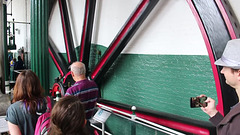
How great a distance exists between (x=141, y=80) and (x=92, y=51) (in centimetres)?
147

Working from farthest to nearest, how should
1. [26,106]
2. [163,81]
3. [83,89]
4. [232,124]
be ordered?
[163,81], [83,89], [26,106], [232,124]

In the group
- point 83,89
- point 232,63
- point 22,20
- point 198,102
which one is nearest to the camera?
point 232,63

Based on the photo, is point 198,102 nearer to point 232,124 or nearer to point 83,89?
point 232,124

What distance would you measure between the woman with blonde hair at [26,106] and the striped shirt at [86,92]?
578mm

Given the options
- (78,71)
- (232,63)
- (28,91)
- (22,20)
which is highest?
(22,20)

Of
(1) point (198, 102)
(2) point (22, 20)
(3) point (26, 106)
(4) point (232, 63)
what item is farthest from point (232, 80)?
(2) point (22, 20)

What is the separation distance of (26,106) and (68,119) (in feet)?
2.42

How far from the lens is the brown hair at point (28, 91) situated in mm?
1832

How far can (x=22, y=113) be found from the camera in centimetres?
179

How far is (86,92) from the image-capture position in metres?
2.56

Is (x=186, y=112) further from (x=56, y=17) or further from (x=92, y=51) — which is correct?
(x=56, y=17)

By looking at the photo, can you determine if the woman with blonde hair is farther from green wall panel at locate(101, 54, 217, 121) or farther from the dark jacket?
green wall panel at locate(101, 54, 217, 121)

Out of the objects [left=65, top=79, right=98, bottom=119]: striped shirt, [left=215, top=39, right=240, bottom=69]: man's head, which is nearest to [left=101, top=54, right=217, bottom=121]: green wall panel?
[left=65, top=79, right=98, bottom=119]: striped shirt

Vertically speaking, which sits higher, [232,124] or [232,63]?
[232,63]
